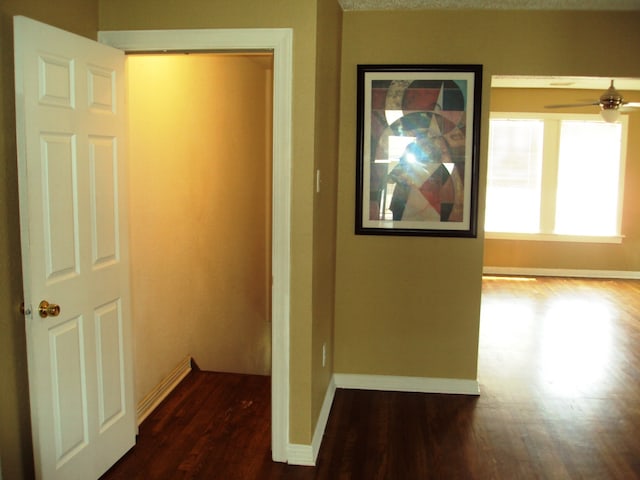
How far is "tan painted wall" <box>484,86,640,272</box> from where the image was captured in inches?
340

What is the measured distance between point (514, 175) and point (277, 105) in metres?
6.67

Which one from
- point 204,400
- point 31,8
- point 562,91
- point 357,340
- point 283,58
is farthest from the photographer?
point 562,91

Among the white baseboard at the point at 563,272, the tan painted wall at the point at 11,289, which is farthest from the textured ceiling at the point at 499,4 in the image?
the white baseboard at the point at 563,272

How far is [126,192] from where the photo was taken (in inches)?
118

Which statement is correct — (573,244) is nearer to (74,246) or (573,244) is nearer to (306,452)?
(306,452)

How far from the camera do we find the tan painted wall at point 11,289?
7.71ft

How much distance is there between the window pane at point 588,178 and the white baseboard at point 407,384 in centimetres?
548

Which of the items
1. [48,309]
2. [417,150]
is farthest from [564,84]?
[48,309]

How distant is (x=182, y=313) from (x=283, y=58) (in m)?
2.06

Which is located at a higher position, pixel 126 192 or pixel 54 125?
pixel 54 125

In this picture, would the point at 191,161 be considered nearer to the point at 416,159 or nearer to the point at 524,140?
the point at 416,159

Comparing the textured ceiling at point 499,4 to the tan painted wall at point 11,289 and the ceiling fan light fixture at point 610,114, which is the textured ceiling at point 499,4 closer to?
the tan painted wall at point 11,289

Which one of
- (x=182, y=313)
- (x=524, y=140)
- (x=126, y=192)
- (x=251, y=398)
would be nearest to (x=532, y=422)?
(x=251, y=398)

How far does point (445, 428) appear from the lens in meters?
3.53
